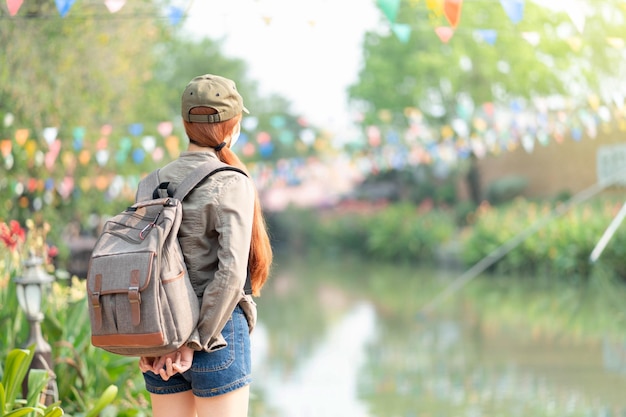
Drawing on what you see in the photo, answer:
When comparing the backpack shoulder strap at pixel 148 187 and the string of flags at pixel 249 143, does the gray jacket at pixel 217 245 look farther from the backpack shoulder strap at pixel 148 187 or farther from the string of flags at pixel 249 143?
the string of flags at pixel 249 143

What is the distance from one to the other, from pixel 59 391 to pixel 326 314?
7.72 meters

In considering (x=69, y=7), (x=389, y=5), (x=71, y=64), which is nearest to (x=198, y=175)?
(x=69, y=7)

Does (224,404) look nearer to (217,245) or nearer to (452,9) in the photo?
(217,245)

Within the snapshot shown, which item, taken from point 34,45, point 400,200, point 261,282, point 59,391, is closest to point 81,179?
point 34,45

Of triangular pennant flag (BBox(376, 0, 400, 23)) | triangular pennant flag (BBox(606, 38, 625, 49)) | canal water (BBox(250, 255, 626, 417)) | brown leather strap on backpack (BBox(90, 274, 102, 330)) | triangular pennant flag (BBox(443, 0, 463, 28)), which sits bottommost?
canal water (BBox(250, 255, 626, 417))

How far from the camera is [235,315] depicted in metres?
3.14

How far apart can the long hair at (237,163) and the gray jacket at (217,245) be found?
0.15 meters

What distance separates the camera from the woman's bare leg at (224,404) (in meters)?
3.08

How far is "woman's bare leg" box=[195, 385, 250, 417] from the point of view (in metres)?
3.08

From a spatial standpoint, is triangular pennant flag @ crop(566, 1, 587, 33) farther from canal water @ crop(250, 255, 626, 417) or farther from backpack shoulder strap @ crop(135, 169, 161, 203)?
backpack shoulder strap @ crop(135, 169, 161, 203)

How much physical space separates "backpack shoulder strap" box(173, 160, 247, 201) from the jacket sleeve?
8cm

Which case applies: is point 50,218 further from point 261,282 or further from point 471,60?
point 471,60

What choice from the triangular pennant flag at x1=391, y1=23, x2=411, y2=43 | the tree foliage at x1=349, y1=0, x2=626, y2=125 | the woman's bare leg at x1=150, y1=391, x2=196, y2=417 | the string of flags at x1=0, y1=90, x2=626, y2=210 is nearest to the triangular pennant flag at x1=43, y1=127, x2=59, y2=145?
the string of flags at x1=0, y1=90, x2=626, y2=210

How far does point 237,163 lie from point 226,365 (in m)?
0.73
